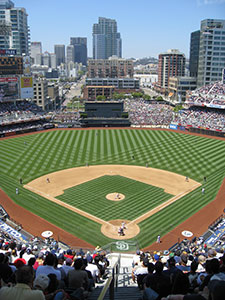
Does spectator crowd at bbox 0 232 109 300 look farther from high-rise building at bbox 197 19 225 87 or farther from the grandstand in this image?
high-rise building at bbox 197 19 225 87

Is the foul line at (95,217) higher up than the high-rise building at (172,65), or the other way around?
the high-rise building at (172,65)

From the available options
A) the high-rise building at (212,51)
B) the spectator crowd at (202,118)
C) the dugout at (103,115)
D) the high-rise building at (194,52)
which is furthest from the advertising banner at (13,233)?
the high-rise building at (194,52)

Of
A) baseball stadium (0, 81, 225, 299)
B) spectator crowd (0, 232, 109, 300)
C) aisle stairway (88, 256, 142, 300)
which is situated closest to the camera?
spectator crowd (0, 232, 109, 300)

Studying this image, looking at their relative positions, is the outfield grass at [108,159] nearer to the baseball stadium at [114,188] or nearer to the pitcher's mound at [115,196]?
the baseball stadium at [114,188]

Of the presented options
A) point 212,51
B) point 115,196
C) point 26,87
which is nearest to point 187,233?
point 115,196

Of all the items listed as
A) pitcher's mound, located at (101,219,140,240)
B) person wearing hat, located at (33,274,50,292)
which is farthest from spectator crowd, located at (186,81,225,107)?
person wearing hat, located at (33,274,50,292)

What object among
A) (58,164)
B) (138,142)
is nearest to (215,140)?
(138,142)
